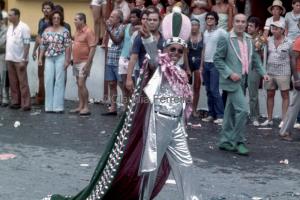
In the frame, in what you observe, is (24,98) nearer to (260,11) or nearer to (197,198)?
(260,11)

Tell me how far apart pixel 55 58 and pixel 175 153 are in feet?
24.4

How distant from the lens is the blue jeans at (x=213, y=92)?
13633mm

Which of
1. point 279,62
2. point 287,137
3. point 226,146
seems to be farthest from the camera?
point 279,62

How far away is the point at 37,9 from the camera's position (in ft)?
57.8

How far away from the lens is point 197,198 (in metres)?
7.43

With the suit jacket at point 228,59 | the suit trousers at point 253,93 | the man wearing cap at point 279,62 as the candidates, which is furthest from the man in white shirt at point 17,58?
the suit jacket at point 228,59

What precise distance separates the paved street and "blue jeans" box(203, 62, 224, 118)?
0.36 metres

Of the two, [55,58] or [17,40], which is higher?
[17,40]

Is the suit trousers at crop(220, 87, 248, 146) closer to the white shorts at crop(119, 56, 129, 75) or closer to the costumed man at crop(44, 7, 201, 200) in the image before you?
the white shorts at crop(119, 56, 129, 75)

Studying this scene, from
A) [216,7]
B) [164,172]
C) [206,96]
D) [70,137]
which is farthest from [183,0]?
[164,172]

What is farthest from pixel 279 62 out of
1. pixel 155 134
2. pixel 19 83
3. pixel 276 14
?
pixel 155 134

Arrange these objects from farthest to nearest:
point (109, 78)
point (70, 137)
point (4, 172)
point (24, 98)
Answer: point (24, 98)
point (109, 78)
point (70, 137)
point (4, 172)

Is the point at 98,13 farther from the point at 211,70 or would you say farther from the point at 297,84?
the point at 297,84

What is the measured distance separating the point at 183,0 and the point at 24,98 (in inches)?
135
